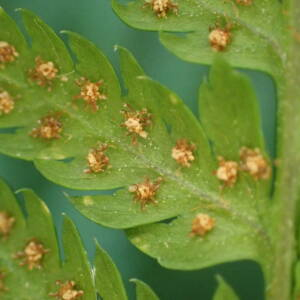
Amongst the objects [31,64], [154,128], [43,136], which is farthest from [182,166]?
[31,64]

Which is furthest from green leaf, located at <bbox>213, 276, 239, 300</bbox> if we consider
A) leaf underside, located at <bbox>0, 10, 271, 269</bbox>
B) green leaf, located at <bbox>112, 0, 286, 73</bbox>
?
green leaf, located at <bbox>112, 0, 286, 73</bbox>

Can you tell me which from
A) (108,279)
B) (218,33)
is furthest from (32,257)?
(218,33)

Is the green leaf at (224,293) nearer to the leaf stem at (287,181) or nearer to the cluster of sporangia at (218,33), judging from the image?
the leaf stem at (287,181)

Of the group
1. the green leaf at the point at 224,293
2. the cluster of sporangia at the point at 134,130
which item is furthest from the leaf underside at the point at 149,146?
the green leaf at the point at 224,293

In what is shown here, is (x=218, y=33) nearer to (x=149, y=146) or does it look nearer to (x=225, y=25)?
(x=225, y=25)

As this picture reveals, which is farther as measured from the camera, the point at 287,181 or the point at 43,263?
the point at 43,263

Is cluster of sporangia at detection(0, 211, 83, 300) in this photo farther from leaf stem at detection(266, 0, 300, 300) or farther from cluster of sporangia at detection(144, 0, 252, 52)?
cluster of sporangia at detection(144, 0, 252, 52)

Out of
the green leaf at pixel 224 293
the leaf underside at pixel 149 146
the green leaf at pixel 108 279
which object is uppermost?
the leaf underside at pixel 149 146
